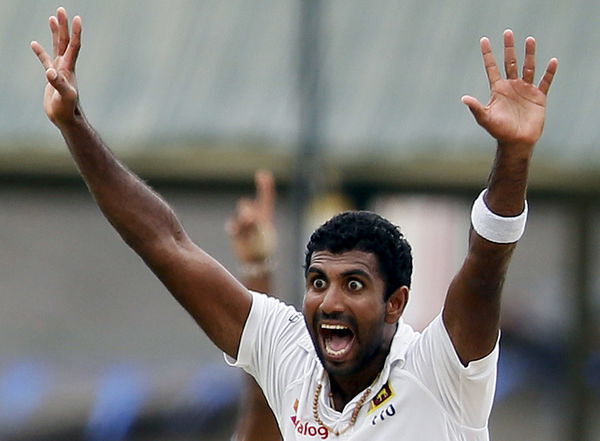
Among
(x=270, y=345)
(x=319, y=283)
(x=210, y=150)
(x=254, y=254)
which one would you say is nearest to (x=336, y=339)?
(x=319, y=283)

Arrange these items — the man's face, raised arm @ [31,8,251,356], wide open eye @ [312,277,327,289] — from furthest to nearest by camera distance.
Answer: raised arm @ [31,8,251,356]
wide open eye @ [312,277,327,289]
the man's face

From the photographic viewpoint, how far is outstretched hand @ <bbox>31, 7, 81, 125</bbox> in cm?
570

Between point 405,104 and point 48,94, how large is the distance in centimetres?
918

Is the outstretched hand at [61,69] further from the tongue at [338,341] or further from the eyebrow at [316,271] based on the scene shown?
the tongue at [338,341]

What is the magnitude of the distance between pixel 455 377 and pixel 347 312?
1.43 ft

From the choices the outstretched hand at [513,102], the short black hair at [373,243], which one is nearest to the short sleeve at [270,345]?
the short black hair at [373,243]

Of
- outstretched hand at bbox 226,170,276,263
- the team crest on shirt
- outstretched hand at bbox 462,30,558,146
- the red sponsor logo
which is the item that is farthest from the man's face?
outstretched hand at bbox 226,170,276,263

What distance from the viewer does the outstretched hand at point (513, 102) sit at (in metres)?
5.20

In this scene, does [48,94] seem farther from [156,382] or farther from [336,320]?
[156,382]

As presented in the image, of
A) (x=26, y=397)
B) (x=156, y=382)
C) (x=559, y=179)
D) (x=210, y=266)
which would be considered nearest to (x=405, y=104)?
(x=559, y=179)

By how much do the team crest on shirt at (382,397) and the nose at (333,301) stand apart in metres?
0.35

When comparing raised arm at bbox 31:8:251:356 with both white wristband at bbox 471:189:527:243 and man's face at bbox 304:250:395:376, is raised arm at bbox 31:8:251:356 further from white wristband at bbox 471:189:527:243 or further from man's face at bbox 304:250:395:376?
white wristband at bbox 471:189:527:243

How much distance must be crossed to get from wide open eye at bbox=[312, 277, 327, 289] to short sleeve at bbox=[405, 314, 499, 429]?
1.33 feet

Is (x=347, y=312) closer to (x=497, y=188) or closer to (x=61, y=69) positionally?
(x=497, y=188)
